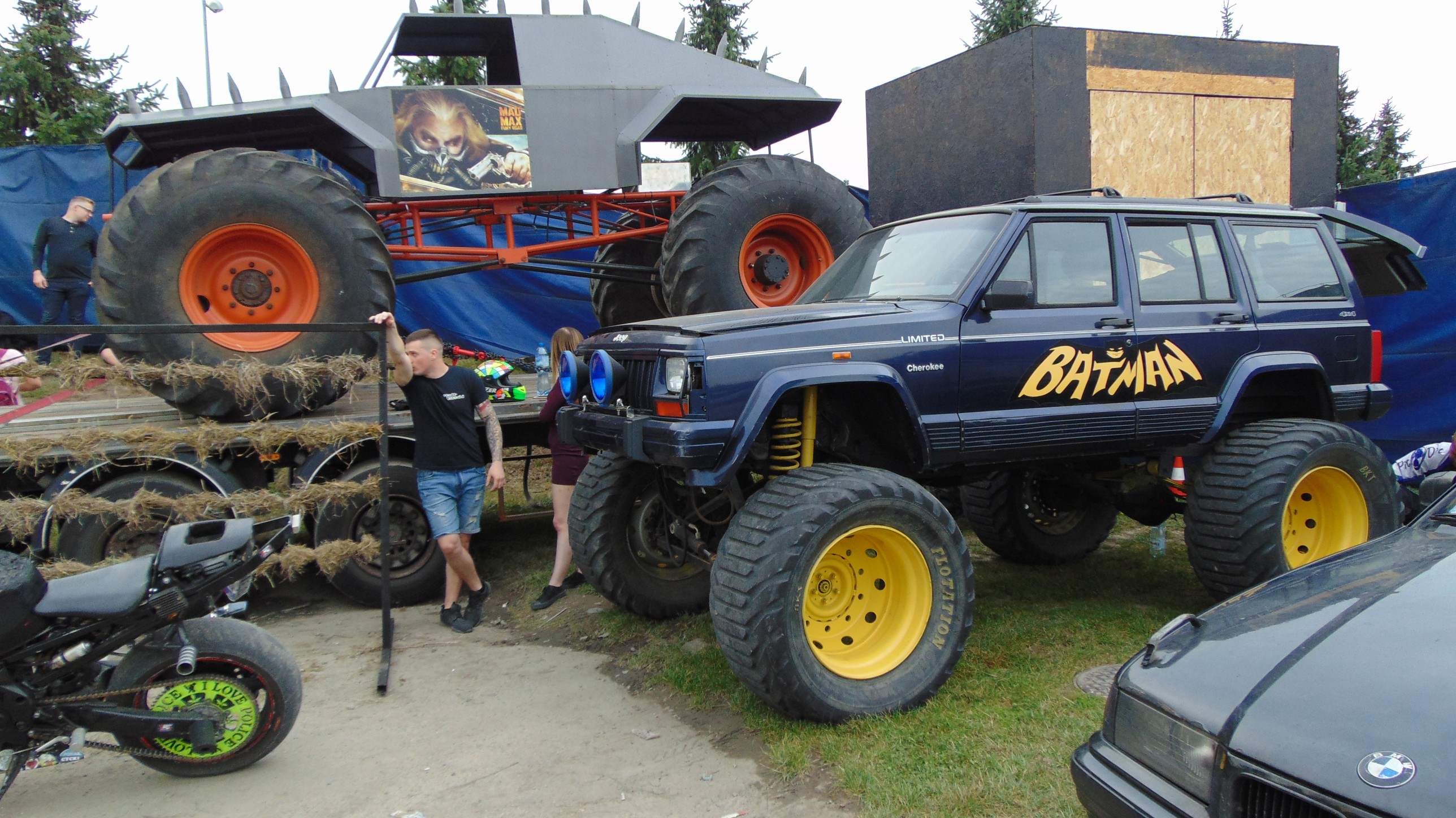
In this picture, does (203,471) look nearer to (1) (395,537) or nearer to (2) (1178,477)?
(1) (395,537)

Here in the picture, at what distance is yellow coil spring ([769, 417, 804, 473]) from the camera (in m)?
4.10

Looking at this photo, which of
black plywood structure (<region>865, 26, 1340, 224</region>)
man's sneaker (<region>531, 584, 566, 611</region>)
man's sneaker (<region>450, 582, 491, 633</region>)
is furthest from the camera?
black plywood structure (<region>865, 26, 1340, 224</region>)

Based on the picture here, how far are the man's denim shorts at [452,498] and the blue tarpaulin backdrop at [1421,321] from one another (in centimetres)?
717

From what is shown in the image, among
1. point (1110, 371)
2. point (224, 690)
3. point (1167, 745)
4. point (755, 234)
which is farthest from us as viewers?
point (755, 234)

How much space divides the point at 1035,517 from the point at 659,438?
11.2ft

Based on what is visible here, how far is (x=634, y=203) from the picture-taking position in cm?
759

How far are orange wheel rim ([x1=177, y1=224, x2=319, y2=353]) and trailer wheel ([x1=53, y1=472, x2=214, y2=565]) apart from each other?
87cm

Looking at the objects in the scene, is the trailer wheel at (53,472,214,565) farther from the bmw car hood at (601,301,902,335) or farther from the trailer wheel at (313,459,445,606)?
the bmw car hood at (601,301,902,335)

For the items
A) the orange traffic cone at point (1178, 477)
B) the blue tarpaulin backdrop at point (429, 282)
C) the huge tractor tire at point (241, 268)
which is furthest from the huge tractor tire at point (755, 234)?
the blue tarpaulin backdrop at point (429, 282)

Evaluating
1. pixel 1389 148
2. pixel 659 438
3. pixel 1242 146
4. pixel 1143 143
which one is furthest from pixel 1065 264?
pixel 1389 148

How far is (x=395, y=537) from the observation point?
231 inches

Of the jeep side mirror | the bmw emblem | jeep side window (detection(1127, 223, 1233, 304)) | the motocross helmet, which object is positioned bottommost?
the bmw emblem

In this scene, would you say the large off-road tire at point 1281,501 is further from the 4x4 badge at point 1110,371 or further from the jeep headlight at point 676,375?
the jeep headlight at point 676,375

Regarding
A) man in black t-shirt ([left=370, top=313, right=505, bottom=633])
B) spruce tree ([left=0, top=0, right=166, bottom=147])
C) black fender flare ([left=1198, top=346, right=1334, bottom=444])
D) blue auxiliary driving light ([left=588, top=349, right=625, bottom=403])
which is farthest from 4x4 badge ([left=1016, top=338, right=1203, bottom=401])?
spruce tree ([left=0, top=0, right=166, bottom=147])
